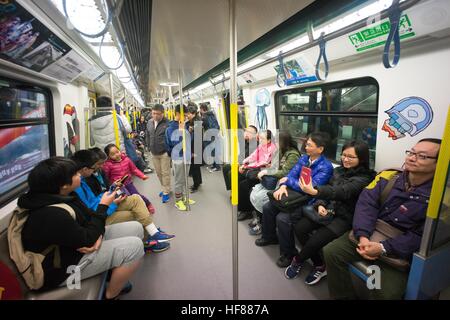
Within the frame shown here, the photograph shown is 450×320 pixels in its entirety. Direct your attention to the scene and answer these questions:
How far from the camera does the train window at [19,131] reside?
197 cm

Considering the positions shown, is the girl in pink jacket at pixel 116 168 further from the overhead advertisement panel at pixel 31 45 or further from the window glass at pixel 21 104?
the overhead advertisement panel at pixel 31 45

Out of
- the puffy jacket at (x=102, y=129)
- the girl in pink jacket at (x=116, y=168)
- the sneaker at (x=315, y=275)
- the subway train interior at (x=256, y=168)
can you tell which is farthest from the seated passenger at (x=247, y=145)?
the puffy jacket at (x=102, y=129)

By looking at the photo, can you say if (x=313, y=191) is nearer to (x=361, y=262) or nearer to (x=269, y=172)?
(x=361, y=262)

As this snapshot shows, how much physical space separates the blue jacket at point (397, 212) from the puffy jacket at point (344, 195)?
11cm

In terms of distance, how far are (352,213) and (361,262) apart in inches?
19.7

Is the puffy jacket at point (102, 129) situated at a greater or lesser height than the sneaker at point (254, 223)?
greater

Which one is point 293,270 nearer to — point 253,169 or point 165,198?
point 253,169

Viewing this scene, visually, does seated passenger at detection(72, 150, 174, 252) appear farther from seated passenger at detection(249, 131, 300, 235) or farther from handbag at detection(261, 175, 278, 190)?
handbag at detection(261, 175, 278, 190)

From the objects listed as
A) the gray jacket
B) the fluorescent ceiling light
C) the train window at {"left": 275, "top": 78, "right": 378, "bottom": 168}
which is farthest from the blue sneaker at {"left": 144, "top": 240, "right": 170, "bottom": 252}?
the fluorescent ceiling light

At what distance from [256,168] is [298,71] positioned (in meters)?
1.47
